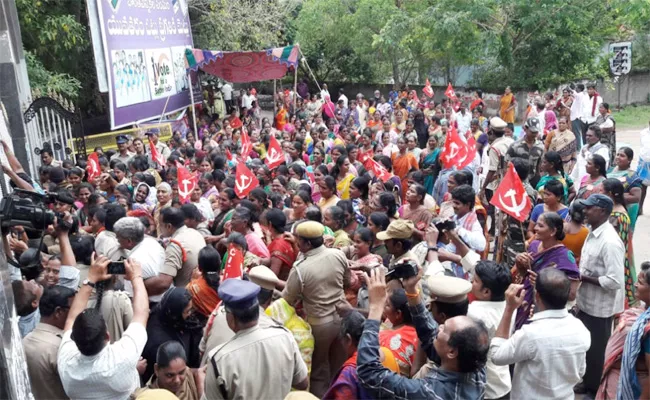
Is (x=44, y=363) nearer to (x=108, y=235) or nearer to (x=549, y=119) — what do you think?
(x=108, y=235)

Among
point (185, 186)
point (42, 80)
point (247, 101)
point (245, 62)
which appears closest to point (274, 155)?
point (185, 186)

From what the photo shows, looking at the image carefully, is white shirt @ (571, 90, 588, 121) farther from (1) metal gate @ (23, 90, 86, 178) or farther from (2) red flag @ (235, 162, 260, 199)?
(1) metal gate @ (23, 90, 86, 178)

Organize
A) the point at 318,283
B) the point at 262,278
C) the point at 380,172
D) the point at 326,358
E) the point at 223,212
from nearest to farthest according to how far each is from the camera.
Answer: the point at 262,278, the point at 318,283, the point at 326,358, the point at 223,212, the point at 380,172

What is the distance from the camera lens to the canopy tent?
49.9 ft

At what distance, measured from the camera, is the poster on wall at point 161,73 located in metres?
15.6

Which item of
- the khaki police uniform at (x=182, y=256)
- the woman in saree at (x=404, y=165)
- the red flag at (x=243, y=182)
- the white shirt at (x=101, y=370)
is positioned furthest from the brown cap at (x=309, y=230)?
the woman in saree at (x=404, y=165)

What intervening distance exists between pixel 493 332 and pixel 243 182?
13.5 ft

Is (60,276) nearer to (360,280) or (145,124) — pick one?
(360,280)

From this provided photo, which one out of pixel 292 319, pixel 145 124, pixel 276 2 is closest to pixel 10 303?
pixel 292 319

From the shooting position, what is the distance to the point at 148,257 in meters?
4.72

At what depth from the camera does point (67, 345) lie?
10.4ft

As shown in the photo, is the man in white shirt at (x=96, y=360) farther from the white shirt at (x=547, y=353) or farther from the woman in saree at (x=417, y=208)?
the woman in saree at (x=417, y=208)

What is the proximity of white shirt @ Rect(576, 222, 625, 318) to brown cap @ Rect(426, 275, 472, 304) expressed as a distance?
207cm

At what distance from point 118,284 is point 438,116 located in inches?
368
